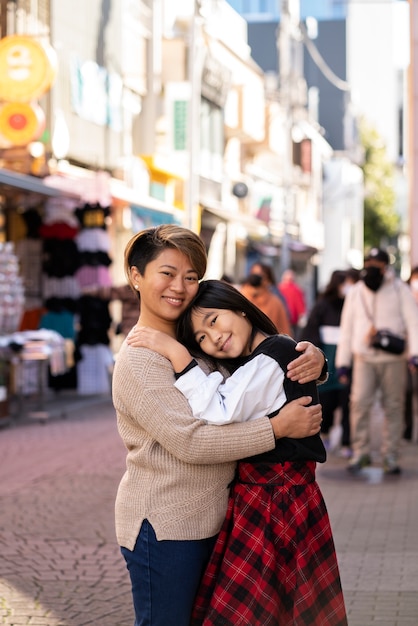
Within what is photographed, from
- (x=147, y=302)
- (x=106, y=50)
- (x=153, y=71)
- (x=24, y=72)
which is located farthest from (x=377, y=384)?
(x=153, y=71)

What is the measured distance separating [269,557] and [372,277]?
7100 millimetres

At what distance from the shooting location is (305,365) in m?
3.49

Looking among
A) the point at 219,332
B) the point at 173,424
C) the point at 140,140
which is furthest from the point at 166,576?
the point at 140,140

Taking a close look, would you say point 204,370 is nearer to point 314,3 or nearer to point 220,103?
point 314,3

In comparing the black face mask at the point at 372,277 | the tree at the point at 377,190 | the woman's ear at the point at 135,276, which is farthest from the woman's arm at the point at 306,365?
the tree at the point at 377,190

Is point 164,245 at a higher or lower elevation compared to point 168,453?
higher

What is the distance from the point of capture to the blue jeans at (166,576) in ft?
11.3

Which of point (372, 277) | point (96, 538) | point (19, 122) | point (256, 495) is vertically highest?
point (19, 122)

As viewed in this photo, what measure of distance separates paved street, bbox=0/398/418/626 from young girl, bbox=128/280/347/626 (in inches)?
97.2

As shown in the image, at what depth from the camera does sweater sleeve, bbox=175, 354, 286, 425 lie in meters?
3.37

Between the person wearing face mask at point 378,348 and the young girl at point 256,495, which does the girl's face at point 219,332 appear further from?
the person wearing face mask at point 378,348

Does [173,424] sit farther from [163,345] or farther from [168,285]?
[168,285]

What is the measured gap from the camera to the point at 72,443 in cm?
1318

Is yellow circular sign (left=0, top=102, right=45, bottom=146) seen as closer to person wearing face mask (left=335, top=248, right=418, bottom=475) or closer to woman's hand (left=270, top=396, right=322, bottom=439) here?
person wearing face mask (left=335, top=248, right=418, bottom=475)
